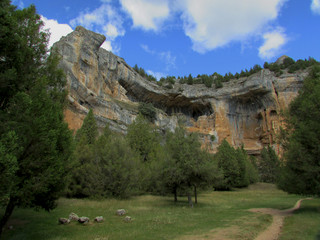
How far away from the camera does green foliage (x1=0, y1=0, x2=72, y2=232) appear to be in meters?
6.14

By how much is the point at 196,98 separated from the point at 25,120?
6672cm

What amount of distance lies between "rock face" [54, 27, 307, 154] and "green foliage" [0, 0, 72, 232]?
114 ft

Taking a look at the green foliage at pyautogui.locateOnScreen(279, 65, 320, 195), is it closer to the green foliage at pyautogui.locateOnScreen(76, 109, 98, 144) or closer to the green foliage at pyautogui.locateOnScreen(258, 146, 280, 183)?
the green foliage at pyautogui.locateOnScreen(76, 109, 98, 144)

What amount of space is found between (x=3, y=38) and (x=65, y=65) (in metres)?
37.2

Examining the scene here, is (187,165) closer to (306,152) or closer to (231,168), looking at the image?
(306,152)

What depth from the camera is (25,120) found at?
6.71 m

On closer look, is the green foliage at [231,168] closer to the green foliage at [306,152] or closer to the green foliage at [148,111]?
the green foliage at [148,111]

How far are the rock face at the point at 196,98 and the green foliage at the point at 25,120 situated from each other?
114 ft

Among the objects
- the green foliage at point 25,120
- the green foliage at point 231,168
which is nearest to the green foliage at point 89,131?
the green foliage at point 25,120

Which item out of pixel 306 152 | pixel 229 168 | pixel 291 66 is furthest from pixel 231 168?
pixel 291 66

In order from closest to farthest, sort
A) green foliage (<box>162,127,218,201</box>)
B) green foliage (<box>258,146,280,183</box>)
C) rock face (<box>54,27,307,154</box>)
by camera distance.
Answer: green foliage (<box>162,127,218,201</box>) → rock face (<box>54,27,307,154</box>) → green foliage (<box>258,146,280,183</box>)

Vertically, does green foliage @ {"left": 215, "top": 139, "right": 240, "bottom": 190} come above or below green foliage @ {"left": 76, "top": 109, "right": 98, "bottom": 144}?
below

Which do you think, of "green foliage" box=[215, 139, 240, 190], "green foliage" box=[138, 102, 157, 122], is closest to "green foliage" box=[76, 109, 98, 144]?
"green foliage" box=[215, 139, 240, 190]

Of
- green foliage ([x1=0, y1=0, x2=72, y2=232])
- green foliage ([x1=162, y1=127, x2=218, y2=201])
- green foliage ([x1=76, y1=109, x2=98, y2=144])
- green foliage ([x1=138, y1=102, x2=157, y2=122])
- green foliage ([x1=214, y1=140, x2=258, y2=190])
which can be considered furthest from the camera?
green foliage ([x1=138, y1=102, x2=157, y2=122])
